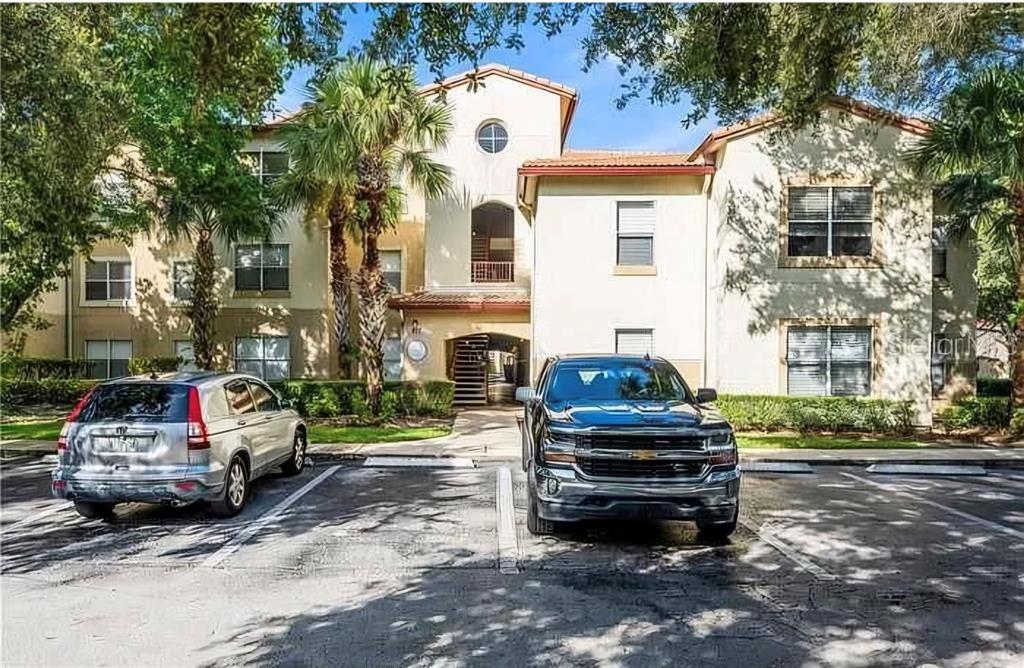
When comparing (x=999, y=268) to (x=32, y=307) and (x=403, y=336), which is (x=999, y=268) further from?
(x=32, y=307)

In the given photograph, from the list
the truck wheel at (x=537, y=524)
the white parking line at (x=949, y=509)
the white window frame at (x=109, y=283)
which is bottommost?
the white parking line at (x=949, y=509)

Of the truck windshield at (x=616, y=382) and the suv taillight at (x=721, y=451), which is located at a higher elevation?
the truck windshield at (x=616, y=382)

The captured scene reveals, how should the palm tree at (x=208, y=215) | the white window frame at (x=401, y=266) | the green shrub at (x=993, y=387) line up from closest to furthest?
the palm tree at (x=208, y=215), the green shrub at (x=993, y=387), the white window frame at (x=401, y=266)

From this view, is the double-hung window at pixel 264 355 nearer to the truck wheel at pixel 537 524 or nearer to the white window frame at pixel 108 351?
the white window frame at pixel 108 351

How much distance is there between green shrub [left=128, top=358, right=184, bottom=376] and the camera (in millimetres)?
21016

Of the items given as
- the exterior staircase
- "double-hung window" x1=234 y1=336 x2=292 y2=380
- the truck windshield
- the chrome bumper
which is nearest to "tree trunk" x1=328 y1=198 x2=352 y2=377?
"double-hung window" x1=234 y1=336 x2=292 y2=380

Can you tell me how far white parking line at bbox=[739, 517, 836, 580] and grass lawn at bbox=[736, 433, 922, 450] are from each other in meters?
6.55

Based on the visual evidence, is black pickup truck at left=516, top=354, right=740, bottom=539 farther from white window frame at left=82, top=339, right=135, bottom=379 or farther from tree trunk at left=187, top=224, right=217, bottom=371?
white window frame at left=82, top=339, right=135, bottom=379

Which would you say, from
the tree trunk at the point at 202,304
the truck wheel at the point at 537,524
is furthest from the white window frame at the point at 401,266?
the truck wheel at the point at 537,524

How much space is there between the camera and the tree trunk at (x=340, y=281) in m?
19.7

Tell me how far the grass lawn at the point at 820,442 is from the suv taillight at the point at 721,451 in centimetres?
779

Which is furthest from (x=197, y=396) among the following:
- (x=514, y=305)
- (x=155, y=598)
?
(x=514, y=305)

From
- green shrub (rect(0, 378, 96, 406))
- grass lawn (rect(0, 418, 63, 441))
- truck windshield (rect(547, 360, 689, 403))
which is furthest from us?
green shrub (rect(0, 378, 96, 406))

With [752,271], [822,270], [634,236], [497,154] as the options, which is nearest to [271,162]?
[497,154]
